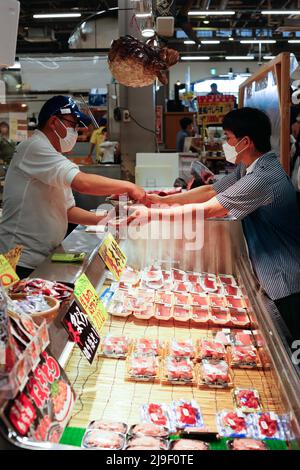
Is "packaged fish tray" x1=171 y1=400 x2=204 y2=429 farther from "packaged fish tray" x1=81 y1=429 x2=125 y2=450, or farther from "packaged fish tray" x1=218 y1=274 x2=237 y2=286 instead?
"packaged fish tray" x1=218 y1=274 x2=237 y2=286

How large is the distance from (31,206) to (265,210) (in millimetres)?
1410

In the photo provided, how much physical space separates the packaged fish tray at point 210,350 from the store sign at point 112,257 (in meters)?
0.62

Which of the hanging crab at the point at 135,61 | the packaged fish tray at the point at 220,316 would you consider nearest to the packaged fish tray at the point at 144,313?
the packaged fish tray at the point at 220,316

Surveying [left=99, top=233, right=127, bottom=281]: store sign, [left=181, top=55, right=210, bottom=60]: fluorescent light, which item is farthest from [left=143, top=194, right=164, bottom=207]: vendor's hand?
[left=181, top=55, right=210, bottom=60]: fluorescent light

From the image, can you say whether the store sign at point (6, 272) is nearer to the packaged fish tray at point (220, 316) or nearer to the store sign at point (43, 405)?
the store sign at point (43, 405)

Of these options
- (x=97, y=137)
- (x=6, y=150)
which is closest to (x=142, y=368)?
(x=6, y=150)

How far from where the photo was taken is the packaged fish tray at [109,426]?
1747mm

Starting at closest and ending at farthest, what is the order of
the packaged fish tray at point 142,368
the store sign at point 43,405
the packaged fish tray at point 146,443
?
the store sign at point 43,405 < the packaged fish tray at point 146,443 < the packaged fish tray at point 142,368

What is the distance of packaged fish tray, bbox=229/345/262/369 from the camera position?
2.43 metres

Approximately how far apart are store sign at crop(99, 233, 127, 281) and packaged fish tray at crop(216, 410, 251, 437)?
113 cm

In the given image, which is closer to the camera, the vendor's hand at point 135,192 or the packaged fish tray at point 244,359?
the packaged fish tray at point 244,359
